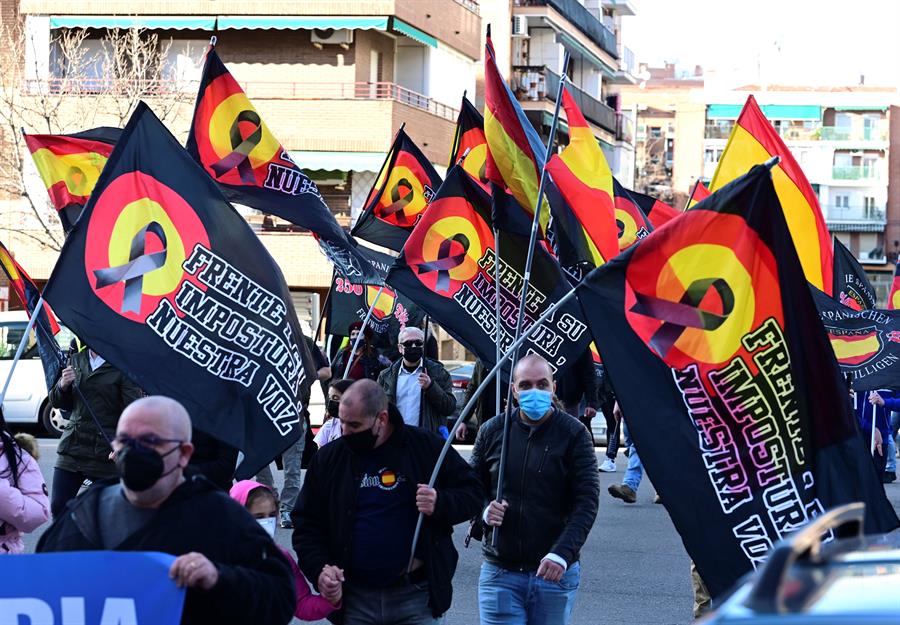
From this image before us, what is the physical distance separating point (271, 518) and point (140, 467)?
1.93 metres

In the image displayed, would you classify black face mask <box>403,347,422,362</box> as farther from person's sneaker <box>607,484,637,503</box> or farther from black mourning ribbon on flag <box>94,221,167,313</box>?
black mourning ribbon on flag <box>94,221,167,313</box>

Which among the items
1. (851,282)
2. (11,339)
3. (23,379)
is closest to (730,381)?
(851,282)

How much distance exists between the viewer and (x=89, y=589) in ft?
14.3

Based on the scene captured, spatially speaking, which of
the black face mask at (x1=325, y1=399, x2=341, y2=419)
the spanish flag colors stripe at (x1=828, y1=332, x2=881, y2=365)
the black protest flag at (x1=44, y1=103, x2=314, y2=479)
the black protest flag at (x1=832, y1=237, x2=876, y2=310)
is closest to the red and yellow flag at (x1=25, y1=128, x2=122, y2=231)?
the black face mask at (x1=325, y1=399, x2=341, y2=419)

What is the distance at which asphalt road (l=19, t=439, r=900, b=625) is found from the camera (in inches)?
373

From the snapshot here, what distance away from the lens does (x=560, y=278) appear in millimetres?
9180

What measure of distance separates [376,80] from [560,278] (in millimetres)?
29873

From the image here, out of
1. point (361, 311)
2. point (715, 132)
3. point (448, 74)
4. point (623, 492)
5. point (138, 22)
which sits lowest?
point (623, 492)

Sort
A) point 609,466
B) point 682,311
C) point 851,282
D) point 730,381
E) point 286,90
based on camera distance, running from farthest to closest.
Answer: point 286,90 < point 609,466 < point 851,282 < point 682,311 < point 730,381

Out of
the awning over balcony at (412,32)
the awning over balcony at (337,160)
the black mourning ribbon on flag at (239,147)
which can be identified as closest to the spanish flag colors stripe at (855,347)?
the black mourning ribbon on flag at (239,147)

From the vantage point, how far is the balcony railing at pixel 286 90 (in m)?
34.0

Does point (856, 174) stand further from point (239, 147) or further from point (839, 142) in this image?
point (239, 147)

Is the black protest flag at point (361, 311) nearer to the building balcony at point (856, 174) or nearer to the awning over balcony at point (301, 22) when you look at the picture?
the awning over balcony at point (301, 22)

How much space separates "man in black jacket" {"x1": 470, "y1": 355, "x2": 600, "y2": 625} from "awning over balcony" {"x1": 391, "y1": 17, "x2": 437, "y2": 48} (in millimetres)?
31421
